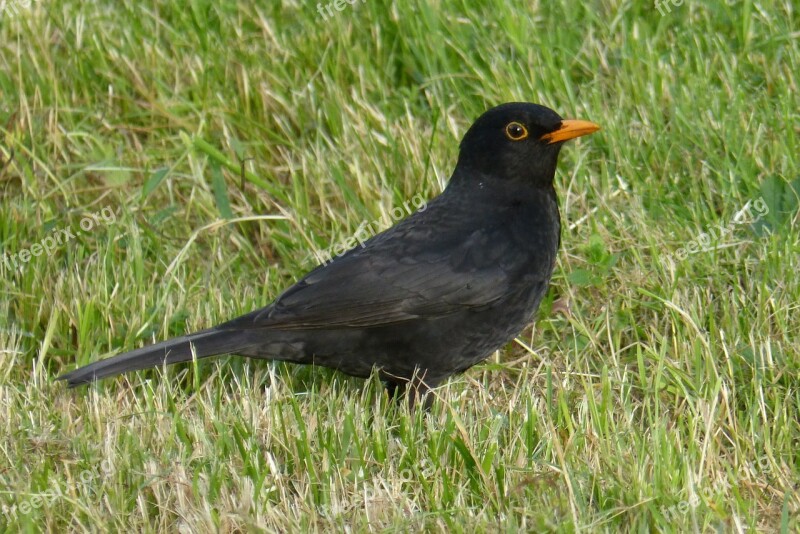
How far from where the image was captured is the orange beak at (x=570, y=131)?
17.0ft

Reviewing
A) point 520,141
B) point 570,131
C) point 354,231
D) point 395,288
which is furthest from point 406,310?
point 354,231

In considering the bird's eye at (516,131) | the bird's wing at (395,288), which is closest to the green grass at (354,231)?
the bird's wing at (395,288)

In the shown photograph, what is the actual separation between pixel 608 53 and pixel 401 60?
112cm

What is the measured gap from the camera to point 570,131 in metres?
5.23

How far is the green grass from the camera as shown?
162 inches

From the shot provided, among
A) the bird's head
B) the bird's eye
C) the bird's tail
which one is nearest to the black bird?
the bird's tail

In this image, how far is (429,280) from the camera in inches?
197

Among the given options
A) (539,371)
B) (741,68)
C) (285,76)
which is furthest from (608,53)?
(539,371)

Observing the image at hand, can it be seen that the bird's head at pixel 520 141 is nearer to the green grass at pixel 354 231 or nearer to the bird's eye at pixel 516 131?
the bird's eye at pixel 516 131

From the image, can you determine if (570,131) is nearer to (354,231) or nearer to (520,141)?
(520,141)

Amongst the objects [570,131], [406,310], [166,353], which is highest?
[570,131]

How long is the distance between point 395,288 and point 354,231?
1.16m

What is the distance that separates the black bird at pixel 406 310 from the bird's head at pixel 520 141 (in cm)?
14

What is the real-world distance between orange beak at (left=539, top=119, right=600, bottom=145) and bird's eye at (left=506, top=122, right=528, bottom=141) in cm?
8
